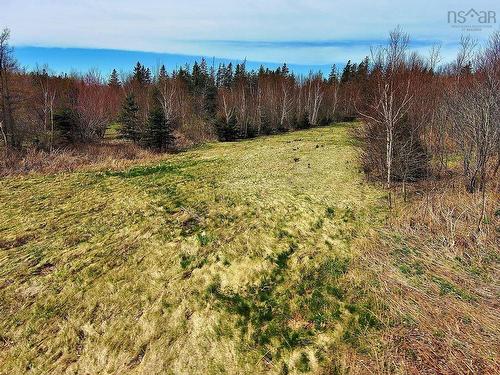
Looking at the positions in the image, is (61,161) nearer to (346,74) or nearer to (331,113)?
(331,113)

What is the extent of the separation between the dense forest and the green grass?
2958 millimetres

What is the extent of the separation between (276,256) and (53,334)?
4318 millimetres

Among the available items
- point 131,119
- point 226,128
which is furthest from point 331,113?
point 131,119

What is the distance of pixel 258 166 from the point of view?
1612 centimetres

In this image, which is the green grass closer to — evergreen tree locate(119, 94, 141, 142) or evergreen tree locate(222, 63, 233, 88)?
evergreen tree locate(119, 94, 141, 142)

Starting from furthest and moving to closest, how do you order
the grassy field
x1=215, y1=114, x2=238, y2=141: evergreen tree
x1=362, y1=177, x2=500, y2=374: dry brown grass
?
x1=215, y1=114, x2=238, y2=141: evergreen tree, the grassy field, x1=362, y1=177, x2=500, y2=374: dry brown grass

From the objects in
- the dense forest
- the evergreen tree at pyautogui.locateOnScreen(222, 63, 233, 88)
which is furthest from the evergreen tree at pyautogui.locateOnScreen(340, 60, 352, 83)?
the evergreen tree at pyautogui.locateOnScreen(222, 63, 233, 88)

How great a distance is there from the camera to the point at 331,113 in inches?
1956

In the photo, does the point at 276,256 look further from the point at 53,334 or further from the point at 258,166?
the point at 258,166

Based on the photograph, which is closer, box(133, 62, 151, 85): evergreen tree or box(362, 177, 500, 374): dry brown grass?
box(362, 177, 500, 374): dry brown grass

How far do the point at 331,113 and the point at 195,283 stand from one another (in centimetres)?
4807

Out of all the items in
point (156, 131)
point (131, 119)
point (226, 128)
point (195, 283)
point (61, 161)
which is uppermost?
point (131, 119)

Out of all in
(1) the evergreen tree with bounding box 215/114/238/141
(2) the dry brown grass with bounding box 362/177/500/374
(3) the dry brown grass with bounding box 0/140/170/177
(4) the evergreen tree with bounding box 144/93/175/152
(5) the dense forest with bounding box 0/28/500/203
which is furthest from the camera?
(1) the evergreen tree with bounding box 215/114/238/141

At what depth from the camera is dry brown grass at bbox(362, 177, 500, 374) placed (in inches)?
163
